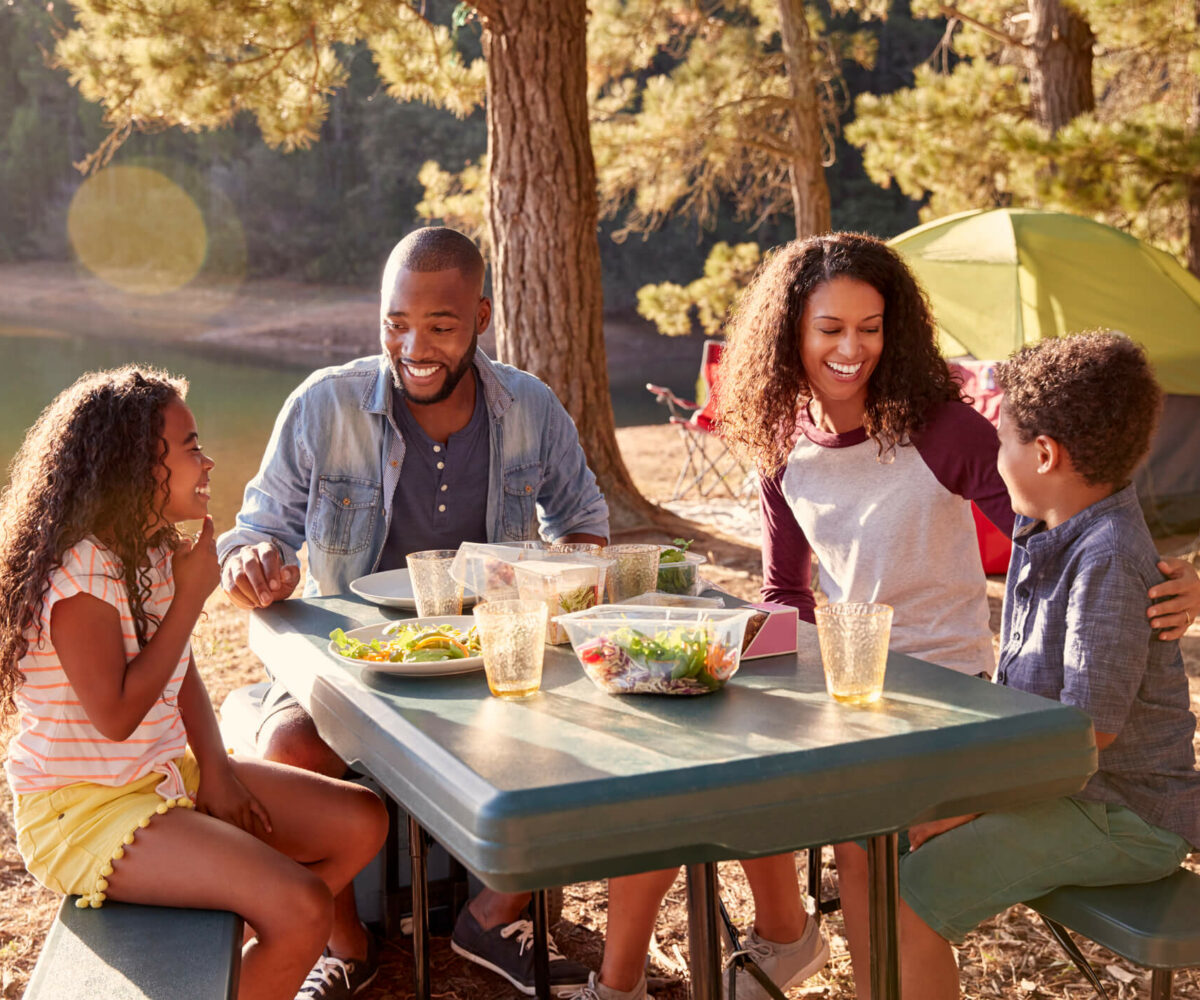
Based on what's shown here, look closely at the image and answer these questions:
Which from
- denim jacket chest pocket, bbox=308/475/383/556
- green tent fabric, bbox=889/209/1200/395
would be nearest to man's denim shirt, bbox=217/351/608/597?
denim jacket chest pocket, bbox=308/475/383/556

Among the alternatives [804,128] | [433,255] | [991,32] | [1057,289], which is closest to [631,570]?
[433,255]

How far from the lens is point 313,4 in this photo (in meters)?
6.25

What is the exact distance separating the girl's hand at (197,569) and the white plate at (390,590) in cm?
28

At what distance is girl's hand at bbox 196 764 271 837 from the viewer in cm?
186

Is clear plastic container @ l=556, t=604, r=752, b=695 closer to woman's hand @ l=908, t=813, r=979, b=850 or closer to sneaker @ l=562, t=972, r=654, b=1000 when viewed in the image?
woman's hand @ l=908, t=813, r=979, b=850

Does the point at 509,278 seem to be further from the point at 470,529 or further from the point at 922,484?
the point at 922,484

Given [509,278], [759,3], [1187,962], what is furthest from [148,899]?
[759,3]

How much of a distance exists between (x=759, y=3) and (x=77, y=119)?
93.1ft

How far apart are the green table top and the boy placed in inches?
10.2

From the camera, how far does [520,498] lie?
266 cm

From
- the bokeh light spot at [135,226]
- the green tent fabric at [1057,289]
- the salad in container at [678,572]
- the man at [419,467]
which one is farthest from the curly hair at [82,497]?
the bokeh light spot at [135,226]

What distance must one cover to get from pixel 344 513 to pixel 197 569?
2.32ft

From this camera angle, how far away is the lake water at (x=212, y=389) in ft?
40.0

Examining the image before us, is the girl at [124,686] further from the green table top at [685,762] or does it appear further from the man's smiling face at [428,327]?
the man's smiling face at [428,327]
